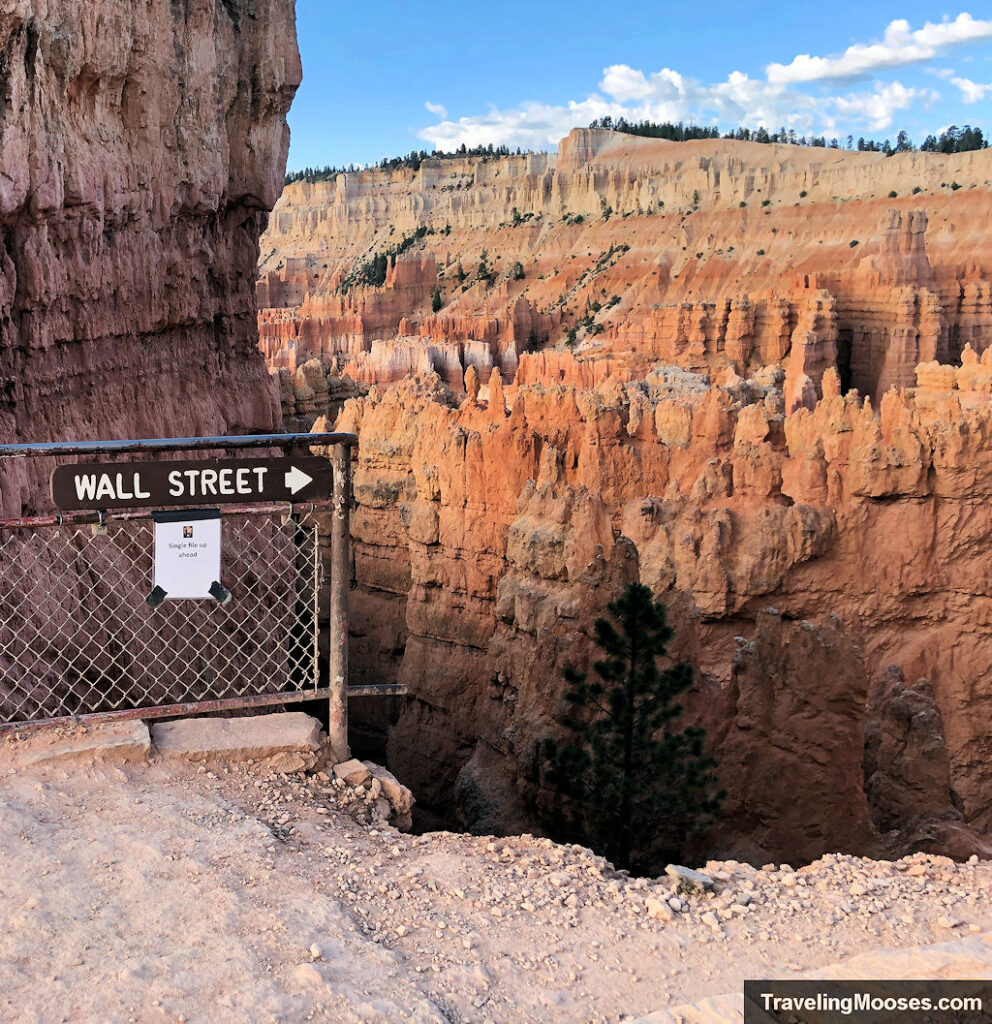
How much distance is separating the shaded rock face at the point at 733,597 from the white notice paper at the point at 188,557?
565cm

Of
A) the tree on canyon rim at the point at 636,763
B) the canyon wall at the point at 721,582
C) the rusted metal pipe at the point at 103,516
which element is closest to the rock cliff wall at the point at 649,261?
the canyon wall at the point at 721,582

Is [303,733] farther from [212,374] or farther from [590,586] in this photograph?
[212,374]

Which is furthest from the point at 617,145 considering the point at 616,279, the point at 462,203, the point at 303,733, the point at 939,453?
the point at 303,733

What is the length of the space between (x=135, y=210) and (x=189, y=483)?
18.8 ft

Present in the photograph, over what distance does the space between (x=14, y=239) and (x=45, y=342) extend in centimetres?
89

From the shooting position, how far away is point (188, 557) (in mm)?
4512

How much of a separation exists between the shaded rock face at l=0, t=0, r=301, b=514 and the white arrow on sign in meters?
3.94

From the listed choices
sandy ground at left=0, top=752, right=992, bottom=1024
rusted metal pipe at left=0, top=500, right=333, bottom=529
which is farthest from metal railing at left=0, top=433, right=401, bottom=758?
sandy ground at left=0, top=752, right=992, bottom=1024

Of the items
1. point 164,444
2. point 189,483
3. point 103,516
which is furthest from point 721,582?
point 103,516

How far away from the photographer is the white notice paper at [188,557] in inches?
176

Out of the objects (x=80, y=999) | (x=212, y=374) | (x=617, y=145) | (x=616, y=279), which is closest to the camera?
(x=80, y=999)

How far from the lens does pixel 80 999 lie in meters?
3.02

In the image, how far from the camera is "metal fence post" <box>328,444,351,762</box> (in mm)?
4707

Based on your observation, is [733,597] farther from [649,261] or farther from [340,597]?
[649,261]
